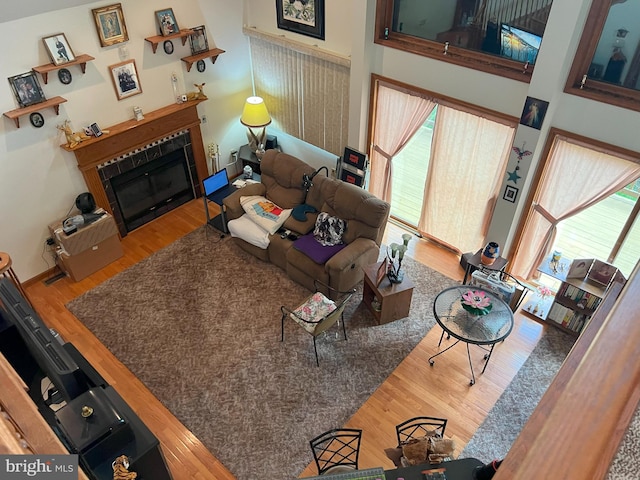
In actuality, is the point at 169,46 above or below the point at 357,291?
above

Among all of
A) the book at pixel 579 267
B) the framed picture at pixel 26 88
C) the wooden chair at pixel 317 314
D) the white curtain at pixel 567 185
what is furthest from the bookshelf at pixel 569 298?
the framed picture at pixel 26 88

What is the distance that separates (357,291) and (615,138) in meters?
2.89

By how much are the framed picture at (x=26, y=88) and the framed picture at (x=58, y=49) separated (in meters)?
0.26

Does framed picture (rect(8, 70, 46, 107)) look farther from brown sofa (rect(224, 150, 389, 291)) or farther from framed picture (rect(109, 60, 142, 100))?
brown sofa (rect(224, 150, 389, 291))

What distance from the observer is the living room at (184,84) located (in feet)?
13.3

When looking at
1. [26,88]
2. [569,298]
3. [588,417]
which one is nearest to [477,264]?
[569,298]

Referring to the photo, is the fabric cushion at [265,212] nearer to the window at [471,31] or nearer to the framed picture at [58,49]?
the window at [471,31]

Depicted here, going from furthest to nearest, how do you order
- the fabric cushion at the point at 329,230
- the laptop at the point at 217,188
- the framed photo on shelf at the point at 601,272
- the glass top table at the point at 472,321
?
the laptop at the point at 217,188, the fabric cushion at the point at 329,230, the framed photo on shelf at the point at 601,272, the glass top table at the point at 472,321

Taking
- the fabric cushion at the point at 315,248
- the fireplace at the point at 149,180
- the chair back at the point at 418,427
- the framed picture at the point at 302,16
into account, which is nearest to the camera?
the chair back at the point at 418,427

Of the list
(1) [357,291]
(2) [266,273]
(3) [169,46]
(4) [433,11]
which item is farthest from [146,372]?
(4) [433,11]

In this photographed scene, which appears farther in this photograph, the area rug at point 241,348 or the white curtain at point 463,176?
the white curtain at point 463,176

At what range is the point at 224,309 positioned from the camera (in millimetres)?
5168

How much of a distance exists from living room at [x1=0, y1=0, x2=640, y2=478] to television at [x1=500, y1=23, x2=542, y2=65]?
231mm

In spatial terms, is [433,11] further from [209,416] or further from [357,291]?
[209,416]
